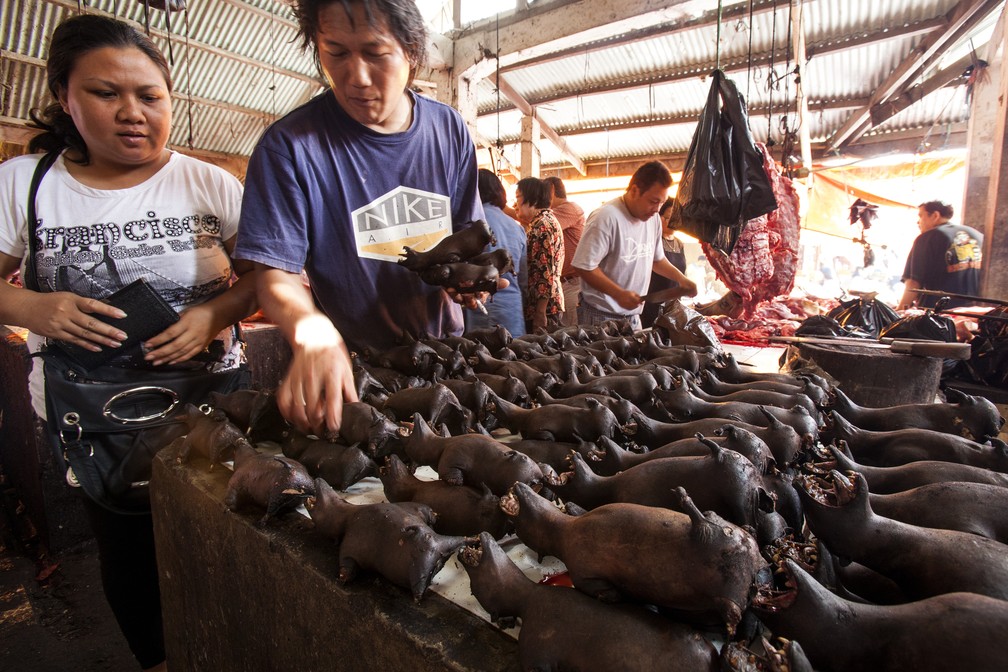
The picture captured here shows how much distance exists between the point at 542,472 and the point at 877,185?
12452mm

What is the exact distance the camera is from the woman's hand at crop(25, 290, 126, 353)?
1.82 m

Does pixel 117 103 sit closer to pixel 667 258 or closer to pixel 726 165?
pixel 726 165

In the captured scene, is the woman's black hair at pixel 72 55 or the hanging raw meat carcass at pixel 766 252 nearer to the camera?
the woman's black hair at pixel 72 55

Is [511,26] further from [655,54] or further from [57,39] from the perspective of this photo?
[57,39]

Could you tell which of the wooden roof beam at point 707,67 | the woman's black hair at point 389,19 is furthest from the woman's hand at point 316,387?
the wooden roof beam at point 707,67

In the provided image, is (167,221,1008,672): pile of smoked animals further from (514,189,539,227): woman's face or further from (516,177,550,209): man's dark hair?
(514,189,539,227): woman's face

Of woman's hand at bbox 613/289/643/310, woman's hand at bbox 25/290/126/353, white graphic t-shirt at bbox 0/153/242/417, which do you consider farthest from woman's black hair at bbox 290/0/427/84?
woman's hand at bbox 613/289/643/310

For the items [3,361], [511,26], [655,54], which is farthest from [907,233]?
[3,361]

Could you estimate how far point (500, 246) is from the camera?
4391 mm

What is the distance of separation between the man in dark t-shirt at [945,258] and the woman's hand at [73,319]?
6760 mm

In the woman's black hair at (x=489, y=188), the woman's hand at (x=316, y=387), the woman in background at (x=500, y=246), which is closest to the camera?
the woman's hand at (x=316, y=387)

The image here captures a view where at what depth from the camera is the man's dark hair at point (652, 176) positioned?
429 centimetres

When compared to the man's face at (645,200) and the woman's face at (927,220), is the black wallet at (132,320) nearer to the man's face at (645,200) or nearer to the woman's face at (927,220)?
the man's face at (645,200)

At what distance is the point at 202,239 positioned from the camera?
7.28 feet
